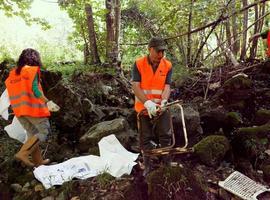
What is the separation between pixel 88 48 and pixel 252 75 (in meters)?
4.76

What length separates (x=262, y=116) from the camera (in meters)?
5.96

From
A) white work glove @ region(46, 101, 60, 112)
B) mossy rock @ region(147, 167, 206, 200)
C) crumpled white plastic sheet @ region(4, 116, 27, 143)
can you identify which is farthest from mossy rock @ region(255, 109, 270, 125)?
crumpled white plastic sheet @ region(4, 116, 27, 143)

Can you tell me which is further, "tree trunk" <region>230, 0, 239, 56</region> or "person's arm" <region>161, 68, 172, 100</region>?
"tree trunk" <region>230, 0, 239, 56</region>

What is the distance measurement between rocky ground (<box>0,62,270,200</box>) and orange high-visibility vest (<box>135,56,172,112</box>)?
901 millimetres

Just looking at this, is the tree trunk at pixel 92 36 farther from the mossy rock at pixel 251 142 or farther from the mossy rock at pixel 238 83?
the mossy rock at pixel 251 142

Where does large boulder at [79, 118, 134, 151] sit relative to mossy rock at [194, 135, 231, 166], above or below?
above

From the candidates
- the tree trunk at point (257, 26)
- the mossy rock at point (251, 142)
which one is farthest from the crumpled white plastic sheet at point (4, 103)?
the tree trunk at point (257, 26)

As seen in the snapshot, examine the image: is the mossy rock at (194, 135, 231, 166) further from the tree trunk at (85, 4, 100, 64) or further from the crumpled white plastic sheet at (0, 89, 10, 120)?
the tree trunk at (85, 4, 100, 64)

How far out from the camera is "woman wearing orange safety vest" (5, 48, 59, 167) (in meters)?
4.72

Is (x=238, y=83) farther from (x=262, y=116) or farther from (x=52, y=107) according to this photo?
(x=52, y=107)


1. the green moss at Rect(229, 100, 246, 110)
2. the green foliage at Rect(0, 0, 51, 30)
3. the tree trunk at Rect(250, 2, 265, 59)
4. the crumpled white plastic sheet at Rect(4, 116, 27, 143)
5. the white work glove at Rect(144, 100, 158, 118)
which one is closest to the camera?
the white work glove at Rect(144, 100, 158, 118)

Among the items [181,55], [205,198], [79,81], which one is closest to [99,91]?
[79,81]

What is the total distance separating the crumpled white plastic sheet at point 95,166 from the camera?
4.37 meters

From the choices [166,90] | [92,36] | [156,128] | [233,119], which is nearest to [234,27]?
[92,36]
